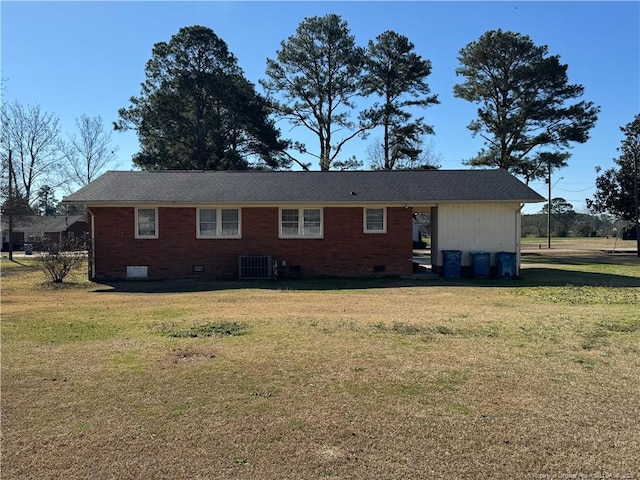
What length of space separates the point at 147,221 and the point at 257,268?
164 inches

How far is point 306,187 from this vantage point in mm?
17781

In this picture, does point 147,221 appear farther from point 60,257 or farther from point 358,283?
point 358,283

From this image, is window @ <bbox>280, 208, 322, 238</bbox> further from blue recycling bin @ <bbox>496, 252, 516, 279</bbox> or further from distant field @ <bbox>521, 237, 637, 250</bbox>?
distant field @ <bbox>521, 237, 637, 250</bbox>

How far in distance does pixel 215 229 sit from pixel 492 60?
23984 millimetres

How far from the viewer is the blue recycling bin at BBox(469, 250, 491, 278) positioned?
1670 centimetres

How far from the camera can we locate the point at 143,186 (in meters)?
17.6

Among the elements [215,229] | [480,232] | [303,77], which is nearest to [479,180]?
[480,232]

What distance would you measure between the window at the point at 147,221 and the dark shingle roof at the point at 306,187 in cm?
51

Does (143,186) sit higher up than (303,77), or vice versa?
(303,77)

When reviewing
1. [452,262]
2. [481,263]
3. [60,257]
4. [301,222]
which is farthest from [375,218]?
[60,257]

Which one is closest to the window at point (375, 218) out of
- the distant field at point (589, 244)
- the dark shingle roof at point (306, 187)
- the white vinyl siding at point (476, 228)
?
the dark shingle roof at point (306, 187)

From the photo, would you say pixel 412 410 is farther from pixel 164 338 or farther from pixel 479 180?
pixel 479 180

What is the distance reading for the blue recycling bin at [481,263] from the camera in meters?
16.7

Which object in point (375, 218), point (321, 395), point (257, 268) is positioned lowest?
point (321, 395)
